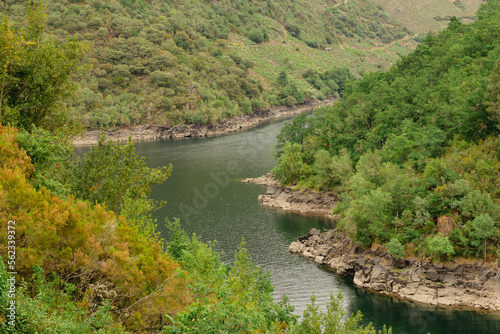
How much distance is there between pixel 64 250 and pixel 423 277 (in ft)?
133

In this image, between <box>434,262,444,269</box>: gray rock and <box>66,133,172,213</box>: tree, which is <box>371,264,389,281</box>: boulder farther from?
<box>66,133,172,213</box>: tree

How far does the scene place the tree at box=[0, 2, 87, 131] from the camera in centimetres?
2319

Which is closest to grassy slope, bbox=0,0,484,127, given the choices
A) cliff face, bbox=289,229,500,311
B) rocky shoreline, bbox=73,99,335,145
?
rocky shoreline, bbox=73,99,335,145

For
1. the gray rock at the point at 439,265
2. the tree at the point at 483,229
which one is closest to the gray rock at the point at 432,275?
the gray rock at the point at 439,265

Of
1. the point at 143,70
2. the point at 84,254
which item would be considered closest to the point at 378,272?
the point at 84,254

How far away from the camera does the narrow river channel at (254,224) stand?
141 feet

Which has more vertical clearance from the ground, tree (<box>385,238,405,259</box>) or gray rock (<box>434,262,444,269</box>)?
tree (<box>385,238,405,259</box>)

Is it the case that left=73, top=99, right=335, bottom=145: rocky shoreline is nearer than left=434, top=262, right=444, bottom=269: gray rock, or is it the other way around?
left=434, top=262, right=444, bottom=269: gray rock

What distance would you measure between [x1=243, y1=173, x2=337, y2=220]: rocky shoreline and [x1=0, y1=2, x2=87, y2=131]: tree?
5331 cm

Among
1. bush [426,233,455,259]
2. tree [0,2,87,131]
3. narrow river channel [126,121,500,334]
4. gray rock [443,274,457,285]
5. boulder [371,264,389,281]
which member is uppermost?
tree [0,2,87,131]

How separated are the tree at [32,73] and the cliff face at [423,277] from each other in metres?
37.5

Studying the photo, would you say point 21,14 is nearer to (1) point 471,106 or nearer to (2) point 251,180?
(2) point 251,180

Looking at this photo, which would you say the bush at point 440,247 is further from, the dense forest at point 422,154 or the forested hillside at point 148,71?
the forested hillside at point 148,71

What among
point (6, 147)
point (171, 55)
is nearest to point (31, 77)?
point (6, 147)
